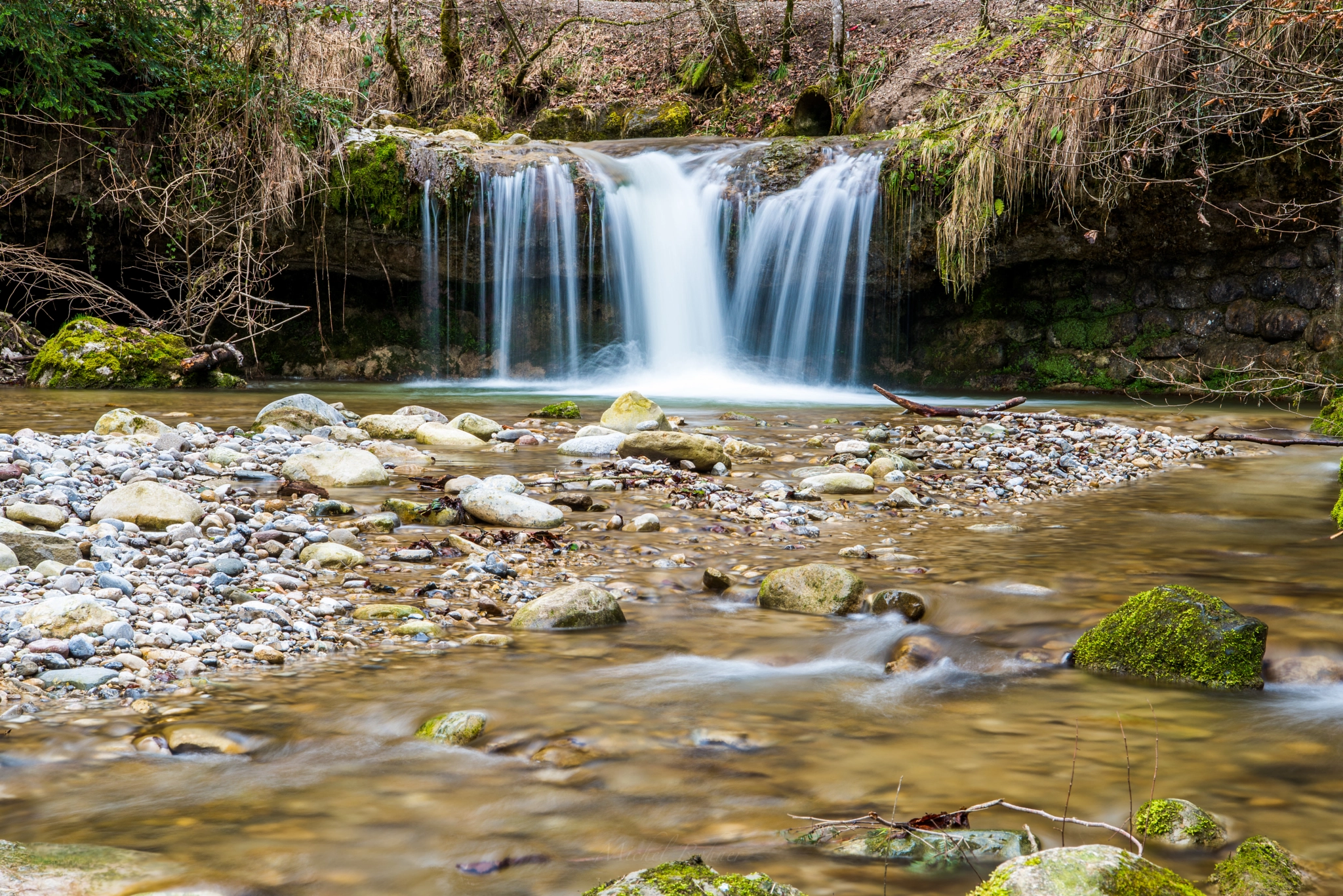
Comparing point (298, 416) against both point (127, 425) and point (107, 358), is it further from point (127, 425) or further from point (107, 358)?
point (107, 358)

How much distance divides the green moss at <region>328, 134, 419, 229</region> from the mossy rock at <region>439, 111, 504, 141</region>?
361cm

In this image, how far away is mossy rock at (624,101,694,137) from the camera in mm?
15266

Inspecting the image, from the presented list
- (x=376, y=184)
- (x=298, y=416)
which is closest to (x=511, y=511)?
(x=298, y=416)

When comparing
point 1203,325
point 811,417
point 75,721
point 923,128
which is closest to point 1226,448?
point 811,417

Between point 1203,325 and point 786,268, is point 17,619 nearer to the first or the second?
point 786,268

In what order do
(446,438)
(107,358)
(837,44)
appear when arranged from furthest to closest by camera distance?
(837,44), (107,358), (446,438)

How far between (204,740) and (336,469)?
2.93 meters

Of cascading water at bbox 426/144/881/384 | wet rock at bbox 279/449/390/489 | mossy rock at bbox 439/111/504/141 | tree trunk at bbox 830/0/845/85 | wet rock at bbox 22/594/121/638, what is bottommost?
wet rock at bbox 22/594/121/638

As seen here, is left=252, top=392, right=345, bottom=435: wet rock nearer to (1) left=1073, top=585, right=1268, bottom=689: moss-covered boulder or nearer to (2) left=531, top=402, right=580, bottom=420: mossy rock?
(2) left=531, top=402, right=580, bottom=420: mossy rock

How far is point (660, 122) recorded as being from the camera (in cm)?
1535

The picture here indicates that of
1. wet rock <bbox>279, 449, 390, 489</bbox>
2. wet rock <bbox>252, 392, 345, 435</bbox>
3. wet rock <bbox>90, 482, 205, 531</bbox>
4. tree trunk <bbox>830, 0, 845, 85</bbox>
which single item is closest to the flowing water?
wet rock <bbox>90, 482, 205, 531</bbox>

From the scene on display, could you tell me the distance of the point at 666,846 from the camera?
1.77 metres

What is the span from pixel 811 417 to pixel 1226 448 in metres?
3.21

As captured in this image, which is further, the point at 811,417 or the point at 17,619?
the point at 811,417
